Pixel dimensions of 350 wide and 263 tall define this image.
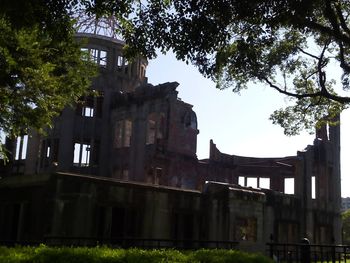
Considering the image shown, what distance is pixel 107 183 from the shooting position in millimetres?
18547

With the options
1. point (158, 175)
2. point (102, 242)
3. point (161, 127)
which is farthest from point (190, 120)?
point (102, 242)

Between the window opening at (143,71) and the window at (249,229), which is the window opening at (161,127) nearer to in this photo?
the window opening at (143,71)

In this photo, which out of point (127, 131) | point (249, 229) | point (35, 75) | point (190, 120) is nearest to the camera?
point (35, 75)

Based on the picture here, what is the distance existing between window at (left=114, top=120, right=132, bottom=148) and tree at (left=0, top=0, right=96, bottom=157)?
59.7 ft

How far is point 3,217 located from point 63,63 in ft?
23.1

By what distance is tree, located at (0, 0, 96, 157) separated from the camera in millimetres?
14727

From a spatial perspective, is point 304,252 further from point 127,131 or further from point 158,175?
point 127,131

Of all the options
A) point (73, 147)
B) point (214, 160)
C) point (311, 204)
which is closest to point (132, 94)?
point (73, 147)

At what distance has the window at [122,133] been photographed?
122ft

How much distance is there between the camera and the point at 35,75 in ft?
51.4

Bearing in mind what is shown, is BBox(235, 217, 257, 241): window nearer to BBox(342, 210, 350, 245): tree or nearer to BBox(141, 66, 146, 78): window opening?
BBox(141, 66, 146, 78): window opening

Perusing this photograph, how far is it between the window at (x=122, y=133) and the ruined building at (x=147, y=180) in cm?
8

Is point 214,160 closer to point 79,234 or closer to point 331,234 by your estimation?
point 331,234

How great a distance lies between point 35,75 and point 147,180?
1826 centimetres
